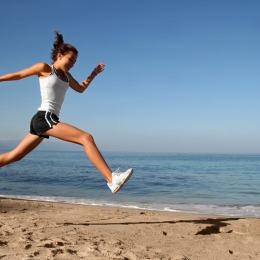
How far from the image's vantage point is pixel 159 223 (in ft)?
17.4

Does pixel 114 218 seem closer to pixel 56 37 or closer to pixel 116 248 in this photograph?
pixel 116 248

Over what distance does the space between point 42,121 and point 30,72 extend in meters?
0.59

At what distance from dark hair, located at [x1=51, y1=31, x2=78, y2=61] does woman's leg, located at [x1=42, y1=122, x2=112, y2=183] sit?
0.93m

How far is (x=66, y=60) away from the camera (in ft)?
13.4

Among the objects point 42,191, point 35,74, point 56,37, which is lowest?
point 42,191

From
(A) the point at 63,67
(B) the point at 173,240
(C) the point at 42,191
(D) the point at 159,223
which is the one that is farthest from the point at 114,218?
(C) the point at 42,191

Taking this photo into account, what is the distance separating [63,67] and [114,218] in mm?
2863

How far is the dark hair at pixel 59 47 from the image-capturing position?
407cm

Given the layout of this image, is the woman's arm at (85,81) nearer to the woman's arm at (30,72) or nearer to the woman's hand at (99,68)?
the woman's hand at (99,68)

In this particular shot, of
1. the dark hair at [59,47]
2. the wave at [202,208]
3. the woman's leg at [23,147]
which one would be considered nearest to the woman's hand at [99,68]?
the dark hair at [59,47]

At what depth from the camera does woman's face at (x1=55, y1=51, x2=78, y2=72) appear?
13.4 feet

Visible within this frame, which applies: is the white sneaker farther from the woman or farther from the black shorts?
the black shorts

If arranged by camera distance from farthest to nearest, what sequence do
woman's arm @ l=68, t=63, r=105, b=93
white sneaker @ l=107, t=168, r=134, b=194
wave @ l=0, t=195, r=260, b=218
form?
wave @ l=0, t=195, r=260, b=218 → woman's arm @ l=68, t=63, r=105, b=93 → white sneaker @ l=107, t=168, r=134, b=194

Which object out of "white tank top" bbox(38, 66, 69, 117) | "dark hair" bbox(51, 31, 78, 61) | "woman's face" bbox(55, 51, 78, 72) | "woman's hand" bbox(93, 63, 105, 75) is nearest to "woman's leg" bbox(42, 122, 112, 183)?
"white tank top" bbox(38, 66, 69, 117)
